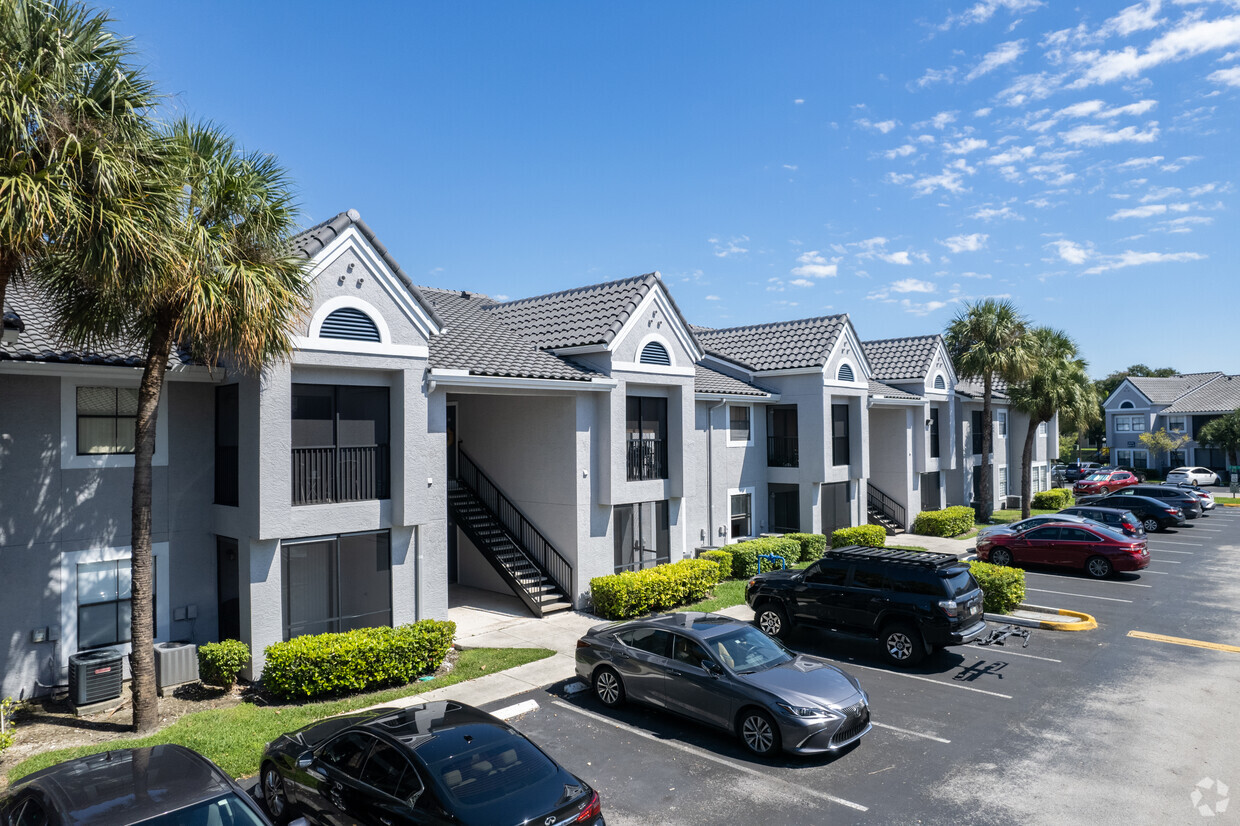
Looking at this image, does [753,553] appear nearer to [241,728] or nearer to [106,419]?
[241,728]

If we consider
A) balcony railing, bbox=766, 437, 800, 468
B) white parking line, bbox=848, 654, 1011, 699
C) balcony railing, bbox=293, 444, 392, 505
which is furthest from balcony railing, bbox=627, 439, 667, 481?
balcony railing, bbox=766, 437, 800, 468

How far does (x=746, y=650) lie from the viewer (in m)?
10.7

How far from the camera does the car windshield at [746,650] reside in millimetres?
10320

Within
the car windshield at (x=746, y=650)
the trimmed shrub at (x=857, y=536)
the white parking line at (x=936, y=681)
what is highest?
the car windshield at (x=746, y=650)

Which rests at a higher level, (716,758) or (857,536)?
(857,536)

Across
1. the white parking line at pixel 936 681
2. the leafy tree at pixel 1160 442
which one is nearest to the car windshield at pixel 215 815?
the white parking line at pixel 936 681

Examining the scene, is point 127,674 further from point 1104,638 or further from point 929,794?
point 1104,638

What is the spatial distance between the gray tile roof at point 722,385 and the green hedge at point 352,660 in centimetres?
1197

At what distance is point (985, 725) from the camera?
10.8 m

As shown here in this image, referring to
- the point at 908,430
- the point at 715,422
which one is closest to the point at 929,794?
the point at 715,422

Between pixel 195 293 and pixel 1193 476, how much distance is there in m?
63.1

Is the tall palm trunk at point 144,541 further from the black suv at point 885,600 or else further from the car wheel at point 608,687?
the black suv at point 885,600

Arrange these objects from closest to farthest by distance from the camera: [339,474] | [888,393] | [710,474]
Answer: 1. [339,474]
2. [710,474]
3. [888,393]

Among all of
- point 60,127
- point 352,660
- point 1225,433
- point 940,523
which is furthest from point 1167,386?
point 60,127
